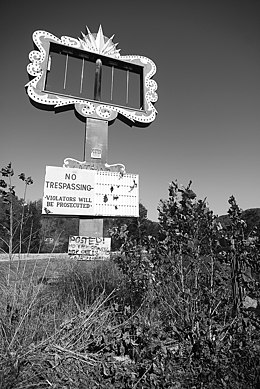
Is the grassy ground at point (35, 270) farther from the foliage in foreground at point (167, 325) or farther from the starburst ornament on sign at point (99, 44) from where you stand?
the starburst ornament on sign at point (99, 44)

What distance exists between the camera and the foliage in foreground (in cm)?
165

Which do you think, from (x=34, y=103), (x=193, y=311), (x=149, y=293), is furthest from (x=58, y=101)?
(x=193, y=311)

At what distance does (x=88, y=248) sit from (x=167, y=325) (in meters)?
2.78

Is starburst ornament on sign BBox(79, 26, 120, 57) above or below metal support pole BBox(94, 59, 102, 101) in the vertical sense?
above

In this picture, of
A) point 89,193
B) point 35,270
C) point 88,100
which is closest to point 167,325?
point 89,193

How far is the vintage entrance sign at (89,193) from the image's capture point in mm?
4816

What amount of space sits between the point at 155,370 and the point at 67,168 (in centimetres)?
407

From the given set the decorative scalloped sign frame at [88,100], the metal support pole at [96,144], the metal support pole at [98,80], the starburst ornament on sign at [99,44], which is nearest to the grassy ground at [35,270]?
the metal support pole at [96,144]

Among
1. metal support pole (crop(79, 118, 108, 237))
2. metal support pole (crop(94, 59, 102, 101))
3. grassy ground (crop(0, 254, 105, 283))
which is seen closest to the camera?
grassy ground (crop(0, 254, 105, 283))

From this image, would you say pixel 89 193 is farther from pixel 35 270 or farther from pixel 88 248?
pixel 35 270

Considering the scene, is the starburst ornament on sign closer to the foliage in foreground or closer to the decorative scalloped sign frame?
the decorative scalloped sign frame

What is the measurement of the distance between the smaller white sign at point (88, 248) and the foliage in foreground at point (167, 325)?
1.99 meters

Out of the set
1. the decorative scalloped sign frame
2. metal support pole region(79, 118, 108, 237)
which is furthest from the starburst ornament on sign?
metal support pole region(79, 118, 108, 237)

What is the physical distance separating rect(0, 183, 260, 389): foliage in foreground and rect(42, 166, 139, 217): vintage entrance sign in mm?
2382
